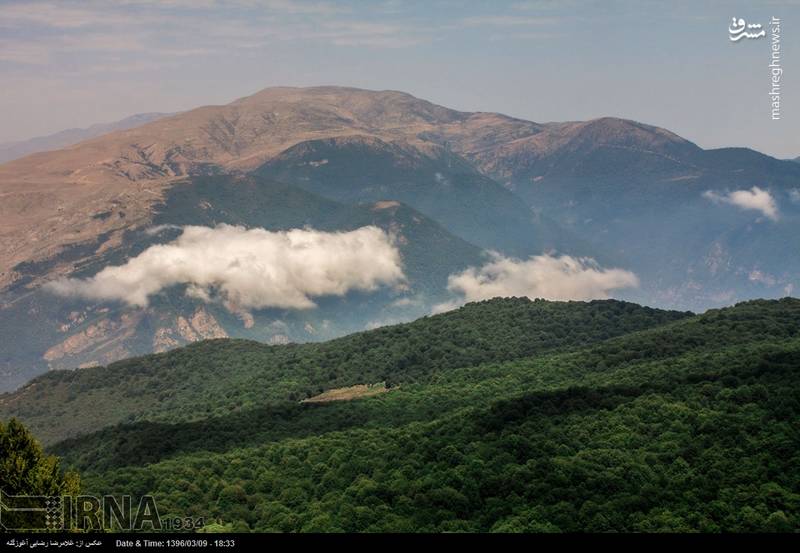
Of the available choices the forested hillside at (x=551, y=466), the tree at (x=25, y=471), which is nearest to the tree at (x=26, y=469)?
the tree at (x=25, y=471)

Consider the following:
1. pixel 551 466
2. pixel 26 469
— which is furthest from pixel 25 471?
pixel 551 466

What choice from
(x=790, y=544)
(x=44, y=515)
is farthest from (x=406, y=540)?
(x=44, y=515)

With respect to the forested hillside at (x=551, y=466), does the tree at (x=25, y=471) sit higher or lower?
higher

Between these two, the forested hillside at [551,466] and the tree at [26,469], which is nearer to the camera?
the tree at [26,469]

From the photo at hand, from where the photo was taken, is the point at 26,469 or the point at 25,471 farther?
the point at 26,469

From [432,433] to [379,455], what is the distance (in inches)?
369

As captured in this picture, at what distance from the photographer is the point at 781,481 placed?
314 feet

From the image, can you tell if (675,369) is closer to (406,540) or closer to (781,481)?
(781,481)

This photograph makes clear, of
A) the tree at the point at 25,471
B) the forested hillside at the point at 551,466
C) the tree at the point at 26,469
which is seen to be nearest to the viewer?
the tree at the point at 25,471

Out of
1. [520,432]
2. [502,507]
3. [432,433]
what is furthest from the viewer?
[432,433]

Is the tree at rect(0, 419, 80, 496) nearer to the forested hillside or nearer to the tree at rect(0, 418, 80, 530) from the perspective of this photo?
the tree at rect(0, 418, 80, 530)

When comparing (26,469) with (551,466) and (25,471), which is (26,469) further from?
(551,466)

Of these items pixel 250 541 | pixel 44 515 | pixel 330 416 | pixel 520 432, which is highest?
pixel 250 541

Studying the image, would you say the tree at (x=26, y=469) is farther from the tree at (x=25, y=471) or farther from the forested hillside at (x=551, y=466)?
the forested hillside at (x=551, y=466)
